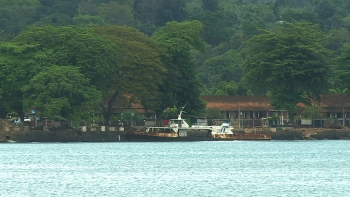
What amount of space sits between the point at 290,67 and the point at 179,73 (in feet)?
41.7

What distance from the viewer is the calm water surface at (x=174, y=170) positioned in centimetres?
6353

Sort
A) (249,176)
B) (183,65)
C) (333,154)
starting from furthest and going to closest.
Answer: (183,65), (333,154), (249,176)

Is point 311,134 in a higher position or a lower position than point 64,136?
higher

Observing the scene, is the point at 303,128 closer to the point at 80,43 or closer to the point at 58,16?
the point at 80,43

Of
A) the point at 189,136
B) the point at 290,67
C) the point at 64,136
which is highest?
the point at 290,67

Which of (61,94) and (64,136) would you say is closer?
(61,94)

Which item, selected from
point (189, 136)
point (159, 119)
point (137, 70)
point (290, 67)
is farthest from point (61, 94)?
point (290, 67)

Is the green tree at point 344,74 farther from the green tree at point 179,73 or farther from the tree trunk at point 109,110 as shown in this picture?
the tree trunk at point 109,110

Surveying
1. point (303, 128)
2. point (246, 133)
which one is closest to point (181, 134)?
point (246, 133)

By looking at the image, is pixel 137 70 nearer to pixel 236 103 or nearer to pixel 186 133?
pixel 186 133

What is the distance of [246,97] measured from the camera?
142 meters

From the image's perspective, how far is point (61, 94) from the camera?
11506cm

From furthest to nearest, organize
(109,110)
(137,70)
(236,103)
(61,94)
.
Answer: (236,103) → (109,110) → (137,70) → (61,94)

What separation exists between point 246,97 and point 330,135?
15541 millimetres
